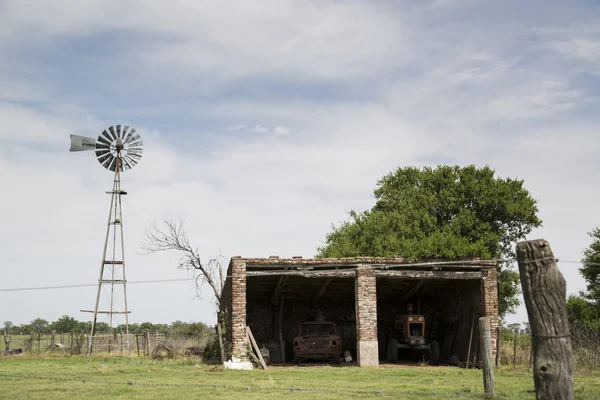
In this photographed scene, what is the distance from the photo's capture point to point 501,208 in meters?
37.6

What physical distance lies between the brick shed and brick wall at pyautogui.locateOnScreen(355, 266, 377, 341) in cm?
4

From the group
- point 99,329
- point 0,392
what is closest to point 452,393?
point 0,392

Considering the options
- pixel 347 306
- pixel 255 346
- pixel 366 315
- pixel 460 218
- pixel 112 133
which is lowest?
pixel 255 346

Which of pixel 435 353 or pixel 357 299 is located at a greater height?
pixel 357 299

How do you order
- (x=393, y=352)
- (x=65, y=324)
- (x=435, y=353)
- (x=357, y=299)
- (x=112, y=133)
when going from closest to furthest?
(x=357, y=299) → (x=393, y=352) → (x=435, y=353) → (x=112, y=133) → (x=65, y=324)

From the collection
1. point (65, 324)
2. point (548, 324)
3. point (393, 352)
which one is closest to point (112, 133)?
point (393, 352)

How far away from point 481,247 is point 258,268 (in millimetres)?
14343

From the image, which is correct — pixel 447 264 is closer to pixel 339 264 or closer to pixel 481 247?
pixel 339 264

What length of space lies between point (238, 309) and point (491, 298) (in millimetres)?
9239

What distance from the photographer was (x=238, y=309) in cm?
2291

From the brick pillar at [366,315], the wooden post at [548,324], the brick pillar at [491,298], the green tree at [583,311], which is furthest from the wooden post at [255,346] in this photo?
the green tree at [583,311]

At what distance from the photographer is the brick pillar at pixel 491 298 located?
23.9m

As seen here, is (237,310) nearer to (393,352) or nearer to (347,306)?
(393,352)

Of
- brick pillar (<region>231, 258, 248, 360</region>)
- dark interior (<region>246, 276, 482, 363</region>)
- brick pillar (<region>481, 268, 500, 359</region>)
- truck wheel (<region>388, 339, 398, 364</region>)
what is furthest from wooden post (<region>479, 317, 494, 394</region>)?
truck wheel (<region>388, 339, 398, 364</region>)
